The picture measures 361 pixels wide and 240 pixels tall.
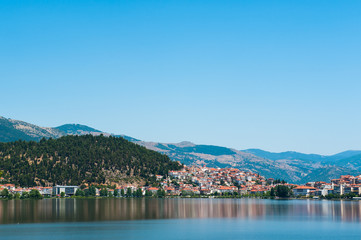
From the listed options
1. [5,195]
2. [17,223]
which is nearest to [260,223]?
[17,223]

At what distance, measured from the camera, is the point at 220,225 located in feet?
277

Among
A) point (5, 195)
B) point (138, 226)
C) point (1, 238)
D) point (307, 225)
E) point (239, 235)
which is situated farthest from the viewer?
point (5, 195)

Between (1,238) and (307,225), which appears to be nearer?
(1,238)

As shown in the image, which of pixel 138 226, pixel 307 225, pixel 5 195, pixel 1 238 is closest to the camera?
pixel 1 238

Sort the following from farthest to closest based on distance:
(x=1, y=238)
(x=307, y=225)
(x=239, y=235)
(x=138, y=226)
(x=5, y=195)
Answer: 1. (x=5, y=195)
2. (x=307, y=225)
3. (x=138, y=226)
4. (x=239, y=235)
5. (x=1, y=238)

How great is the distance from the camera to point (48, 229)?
73688 millimetres

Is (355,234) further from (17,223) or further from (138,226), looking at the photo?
(17,223)

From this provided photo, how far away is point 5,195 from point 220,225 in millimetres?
140370

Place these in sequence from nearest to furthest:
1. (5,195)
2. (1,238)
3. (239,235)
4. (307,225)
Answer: (1,238), (239,235), (307,225), (5,195)

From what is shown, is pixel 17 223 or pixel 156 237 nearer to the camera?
pixel 156 237

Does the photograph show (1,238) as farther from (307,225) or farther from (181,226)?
(307,225)

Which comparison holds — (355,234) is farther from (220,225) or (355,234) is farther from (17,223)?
(17,223)

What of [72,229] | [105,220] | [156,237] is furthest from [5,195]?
[156,237]

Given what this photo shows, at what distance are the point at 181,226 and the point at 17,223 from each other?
27406 millimetres
